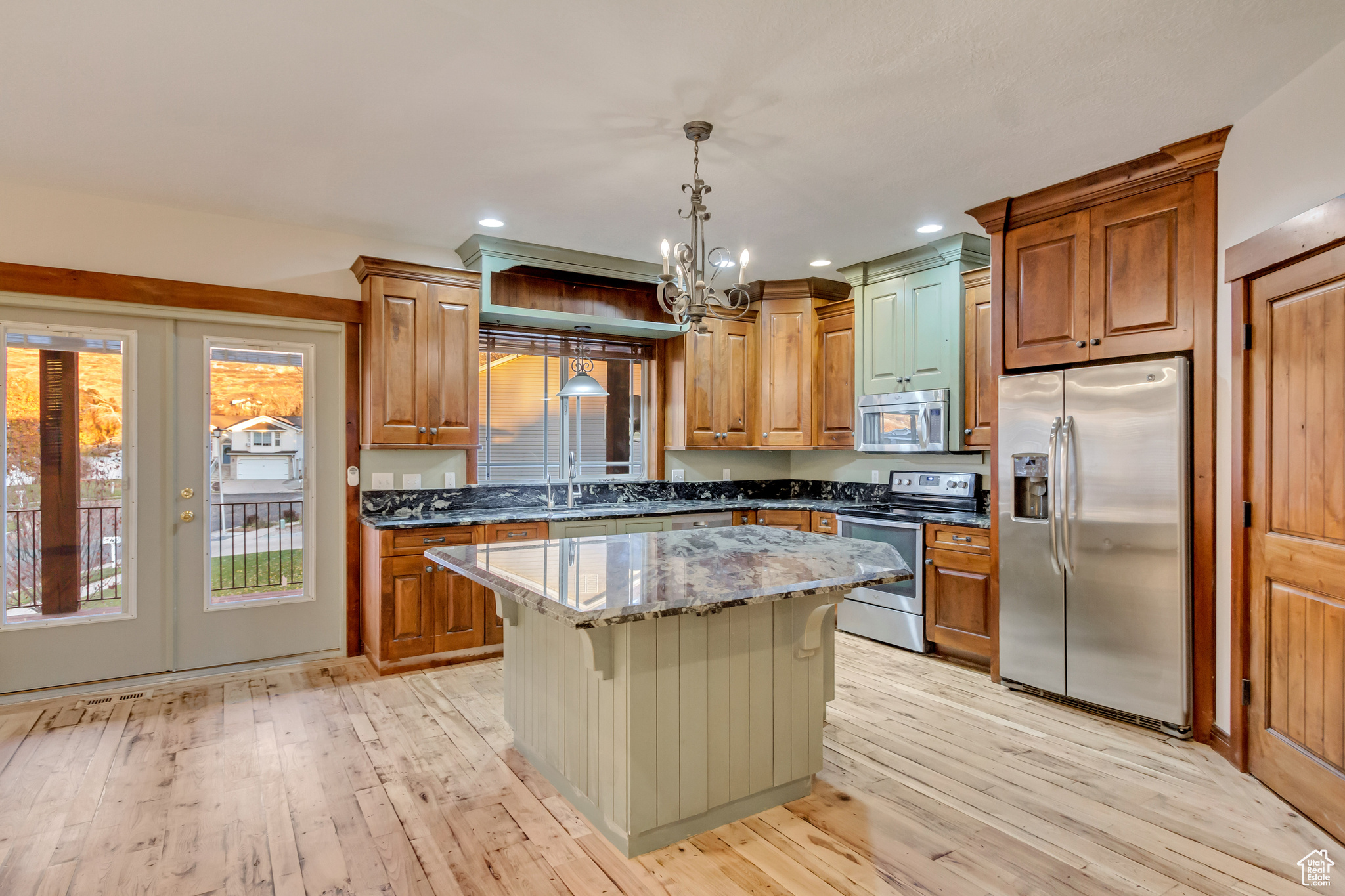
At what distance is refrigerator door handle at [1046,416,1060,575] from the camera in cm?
339

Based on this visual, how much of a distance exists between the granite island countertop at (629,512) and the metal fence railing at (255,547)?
1.37 feet

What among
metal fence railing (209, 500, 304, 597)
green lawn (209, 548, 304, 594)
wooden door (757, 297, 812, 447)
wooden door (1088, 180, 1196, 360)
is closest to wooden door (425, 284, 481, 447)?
metal fence railing (209, 500, 304, 597)

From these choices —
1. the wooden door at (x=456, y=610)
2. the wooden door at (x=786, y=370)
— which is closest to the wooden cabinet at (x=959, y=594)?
the wooden door at (x=786, y=370)

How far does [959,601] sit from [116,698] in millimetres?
4436

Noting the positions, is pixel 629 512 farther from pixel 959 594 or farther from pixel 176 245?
pixel 176 245

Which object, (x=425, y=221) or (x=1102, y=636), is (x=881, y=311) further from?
(x=425, y=221)

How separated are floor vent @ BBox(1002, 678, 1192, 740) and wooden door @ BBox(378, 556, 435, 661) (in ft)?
10.3

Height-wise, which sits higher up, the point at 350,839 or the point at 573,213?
the point at 573,213

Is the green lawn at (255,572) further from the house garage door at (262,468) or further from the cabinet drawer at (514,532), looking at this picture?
the cabinet drawer at (514,532)

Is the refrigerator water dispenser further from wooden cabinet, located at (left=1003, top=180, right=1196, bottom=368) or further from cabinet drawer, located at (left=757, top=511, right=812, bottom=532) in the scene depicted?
cabinet drawer, located at (left=757, top=511, right=812, bottom=532)

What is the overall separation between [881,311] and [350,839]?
4114 millimetres

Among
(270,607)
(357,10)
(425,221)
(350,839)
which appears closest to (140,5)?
(357,10)

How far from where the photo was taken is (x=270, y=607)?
4.11 meters

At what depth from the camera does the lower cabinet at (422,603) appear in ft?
13.0
